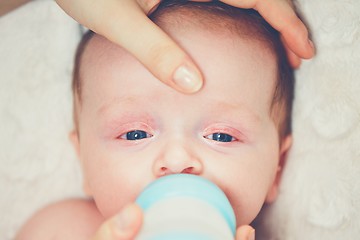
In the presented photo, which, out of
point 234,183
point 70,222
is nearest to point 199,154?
point 234,183

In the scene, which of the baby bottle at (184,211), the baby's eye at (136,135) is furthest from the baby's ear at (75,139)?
the baby bottle at (184,211)

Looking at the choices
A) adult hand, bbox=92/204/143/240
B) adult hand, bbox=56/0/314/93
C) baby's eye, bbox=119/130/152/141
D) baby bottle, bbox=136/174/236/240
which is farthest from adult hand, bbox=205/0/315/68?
adult hand, bbox=92/204/143/240

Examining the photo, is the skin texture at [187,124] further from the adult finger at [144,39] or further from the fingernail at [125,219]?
the fingernail at [125,219]

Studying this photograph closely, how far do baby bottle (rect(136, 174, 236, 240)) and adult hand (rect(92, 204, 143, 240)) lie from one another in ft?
0.07

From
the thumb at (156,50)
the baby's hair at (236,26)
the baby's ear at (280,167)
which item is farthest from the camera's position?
the baby's ear at (280,167)

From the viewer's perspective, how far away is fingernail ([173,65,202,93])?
101 cm

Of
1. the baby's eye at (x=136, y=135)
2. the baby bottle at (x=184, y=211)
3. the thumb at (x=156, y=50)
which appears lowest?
the baby's eye at (x=136, y=135)

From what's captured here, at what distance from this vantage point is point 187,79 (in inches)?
40.6

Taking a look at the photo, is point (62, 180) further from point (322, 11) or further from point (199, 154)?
point (322, 11)

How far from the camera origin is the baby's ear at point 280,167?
1.41m

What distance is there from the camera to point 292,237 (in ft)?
4.52

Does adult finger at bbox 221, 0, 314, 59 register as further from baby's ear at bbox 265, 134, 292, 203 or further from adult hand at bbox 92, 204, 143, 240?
adult hand at bbox 92, 204, 143, 240

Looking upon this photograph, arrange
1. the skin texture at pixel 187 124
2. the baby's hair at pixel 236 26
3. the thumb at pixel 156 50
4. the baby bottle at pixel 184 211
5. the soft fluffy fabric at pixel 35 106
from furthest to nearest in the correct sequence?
the soft fluffy fabric at pixel 35 106, the baby's hair at pixel 236 26, the skin texture at pixel 187 124, the thumb at pixel 156 50, the baby bottle at pixel 184 211

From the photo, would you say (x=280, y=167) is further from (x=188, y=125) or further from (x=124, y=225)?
(x=124, y=225)
